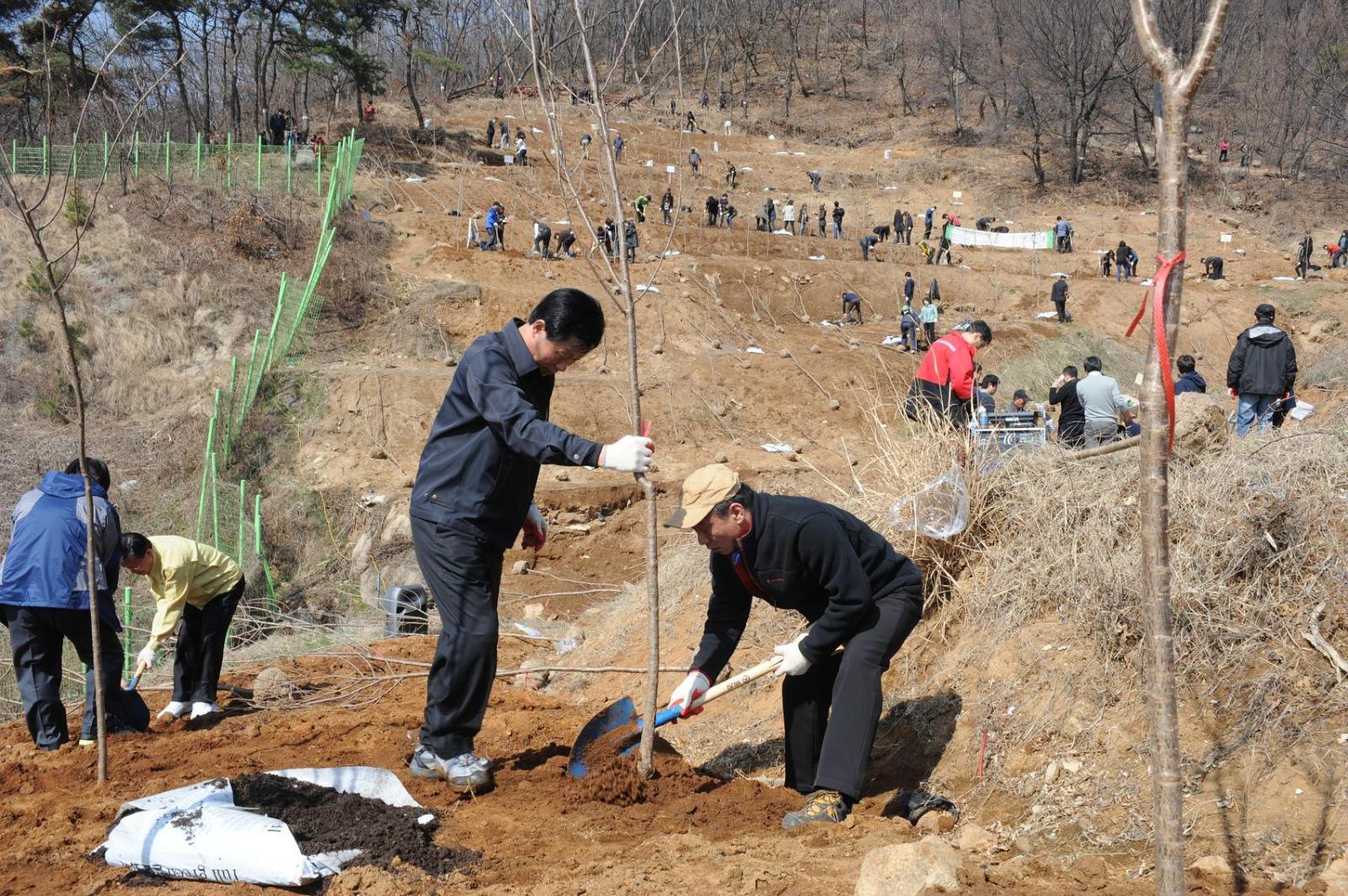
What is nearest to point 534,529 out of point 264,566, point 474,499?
point 474,499

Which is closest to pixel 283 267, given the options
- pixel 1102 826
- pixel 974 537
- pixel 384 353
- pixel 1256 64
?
pixel 384 353

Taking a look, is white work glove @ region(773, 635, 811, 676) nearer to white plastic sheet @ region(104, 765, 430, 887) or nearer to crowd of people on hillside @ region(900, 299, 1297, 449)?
white plastic sheet @ region(104, 765, 430, 887)

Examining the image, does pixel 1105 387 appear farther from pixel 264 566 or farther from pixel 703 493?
pixel 264 566

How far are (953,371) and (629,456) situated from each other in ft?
13.8

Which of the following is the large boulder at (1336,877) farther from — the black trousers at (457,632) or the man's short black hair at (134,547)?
the man's short black hair at (134,547)

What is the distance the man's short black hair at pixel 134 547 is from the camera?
5.40 m

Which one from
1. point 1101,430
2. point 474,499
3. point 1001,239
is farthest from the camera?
point 1001,239

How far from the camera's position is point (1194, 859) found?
3.37 m

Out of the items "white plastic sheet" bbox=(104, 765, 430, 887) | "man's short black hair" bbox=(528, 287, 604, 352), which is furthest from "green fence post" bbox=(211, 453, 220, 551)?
"man's short black hair" bbox=(528, 287, 604, 352)

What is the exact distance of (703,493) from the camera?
3.76 m

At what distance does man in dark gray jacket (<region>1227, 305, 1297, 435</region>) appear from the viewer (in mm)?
9227

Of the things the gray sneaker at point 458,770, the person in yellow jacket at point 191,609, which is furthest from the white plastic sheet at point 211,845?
the person in yellow jacket at point 191,609

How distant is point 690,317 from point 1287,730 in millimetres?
17509

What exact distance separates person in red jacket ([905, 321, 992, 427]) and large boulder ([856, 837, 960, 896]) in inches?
161
